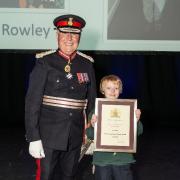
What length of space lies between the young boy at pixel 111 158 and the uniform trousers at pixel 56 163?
0.12m

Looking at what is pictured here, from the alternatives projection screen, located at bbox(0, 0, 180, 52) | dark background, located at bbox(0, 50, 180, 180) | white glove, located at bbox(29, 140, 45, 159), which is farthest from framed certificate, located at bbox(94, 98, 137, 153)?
dark background, located at bbox(0, 50, 180, 180)

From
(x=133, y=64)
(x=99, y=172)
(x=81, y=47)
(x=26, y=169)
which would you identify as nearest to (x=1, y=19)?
(x=81, y=47)

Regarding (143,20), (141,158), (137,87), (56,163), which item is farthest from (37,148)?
(137,87)

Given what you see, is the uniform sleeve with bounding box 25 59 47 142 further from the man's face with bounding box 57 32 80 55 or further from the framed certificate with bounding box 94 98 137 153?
the framed certificate with bounding box 94 98 137 153

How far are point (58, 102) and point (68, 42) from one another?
0.33 metres

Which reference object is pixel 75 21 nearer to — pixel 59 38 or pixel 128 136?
pixel 59 38

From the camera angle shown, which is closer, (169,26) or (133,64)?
(169,26)

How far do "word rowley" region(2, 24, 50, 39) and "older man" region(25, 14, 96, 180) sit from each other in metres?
1.79

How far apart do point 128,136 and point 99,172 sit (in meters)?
0.27

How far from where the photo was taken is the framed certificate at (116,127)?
2.43 m

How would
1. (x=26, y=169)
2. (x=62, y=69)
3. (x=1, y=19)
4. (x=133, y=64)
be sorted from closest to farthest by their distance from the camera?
(x=62, y=69), (x=26, y=169), (x=1, y=19), (x=133, y=64)

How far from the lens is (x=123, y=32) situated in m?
4.36

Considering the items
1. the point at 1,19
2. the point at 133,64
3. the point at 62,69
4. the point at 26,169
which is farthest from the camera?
the point at 133,64

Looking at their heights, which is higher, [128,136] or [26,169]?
[128,136]
